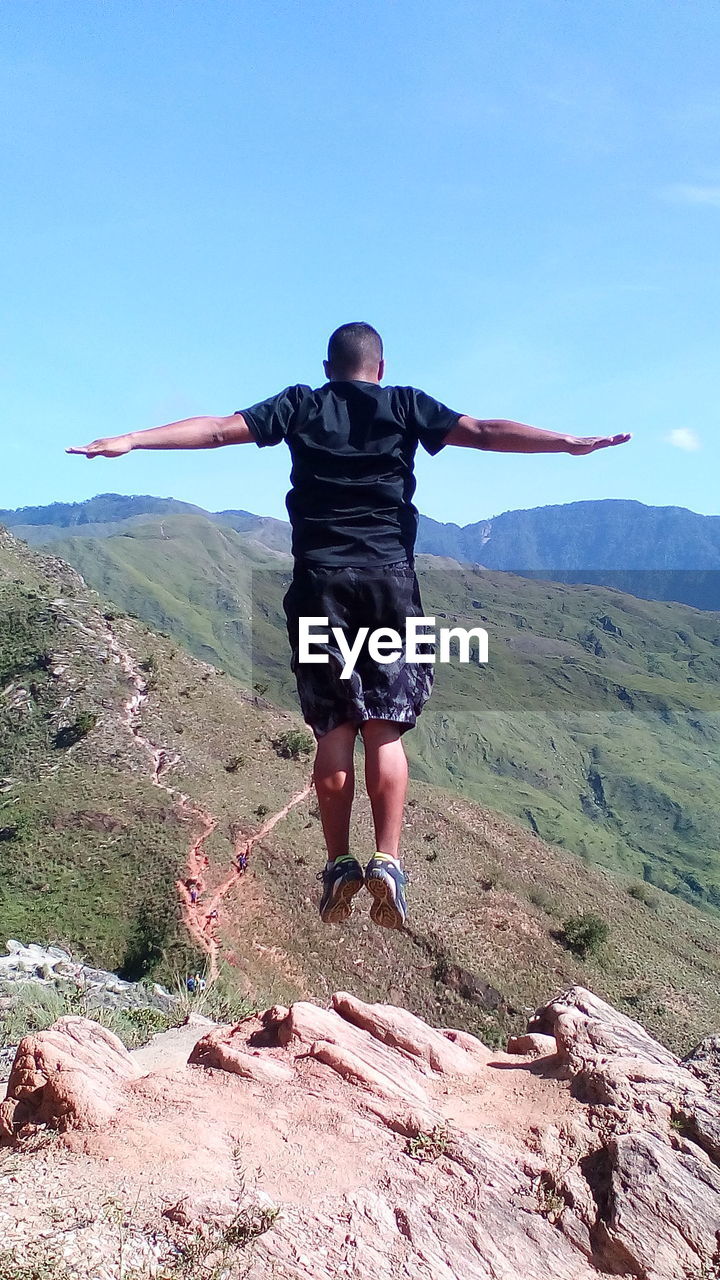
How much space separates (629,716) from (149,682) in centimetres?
10093

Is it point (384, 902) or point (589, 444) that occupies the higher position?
point (589, 444)

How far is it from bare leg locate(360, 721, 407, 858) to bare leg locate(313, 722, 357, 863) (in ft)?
0.38

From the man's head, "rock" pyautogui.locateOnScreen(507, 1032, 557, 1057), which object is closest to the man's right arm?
the man's head

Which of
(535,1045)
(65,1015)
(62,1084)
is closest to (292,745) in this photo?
(65,1015)

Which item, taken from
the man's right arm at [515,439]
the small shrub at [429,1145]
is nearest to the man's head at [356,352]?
the man's right arm at [515,439]

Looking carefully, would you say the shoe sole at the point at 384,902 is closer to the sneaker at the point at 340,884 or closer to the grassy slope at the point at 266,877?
the sneaker at the point at 340,884

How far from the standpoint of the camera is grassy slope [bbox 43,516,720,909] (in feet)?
328

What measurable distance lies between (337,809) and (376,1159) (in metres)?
2.18

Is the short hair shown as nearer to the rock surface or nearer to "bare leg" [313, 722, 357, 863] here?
"bare leg" [313, 722, 357, 863]

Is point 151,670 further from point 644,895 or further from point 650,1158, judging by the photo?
point 650,1158

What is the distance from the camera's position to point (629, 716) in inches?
5261

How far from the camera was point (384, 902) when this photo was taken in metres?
4.88

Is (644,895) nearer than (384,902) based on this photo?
No

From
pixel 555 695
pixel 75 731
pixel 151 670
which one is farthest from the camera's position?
pixel 555 695
